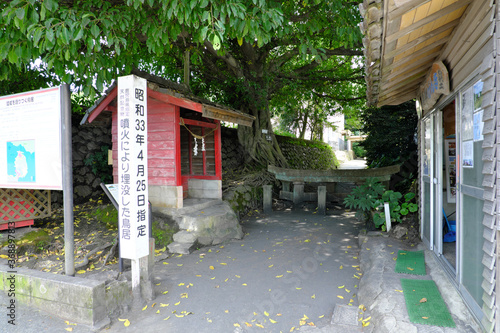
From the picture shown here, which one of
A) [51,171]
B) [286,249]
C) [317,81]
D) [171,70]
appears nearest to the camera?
[51,171]

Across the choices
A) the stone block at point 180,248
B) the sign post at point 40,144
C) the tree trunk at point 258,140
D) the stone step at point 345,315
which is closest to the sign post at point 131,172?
the sign post at point 40,144

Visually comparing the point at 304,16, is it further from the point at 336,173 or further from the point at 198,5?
the point at 336,173

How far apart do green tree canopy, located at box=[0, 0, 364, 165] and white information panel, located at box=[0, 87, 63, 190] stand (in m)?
0.81

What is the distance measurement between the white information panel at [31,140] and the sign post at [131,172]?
77 cm

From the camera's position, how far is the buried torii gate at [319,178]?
→ 8.77 m

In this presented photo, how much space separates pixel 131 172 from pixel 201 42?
7.07 ft

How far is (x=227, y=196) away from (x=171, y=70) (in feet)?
18.9

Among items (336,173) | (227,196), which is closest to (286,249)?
(227,196)

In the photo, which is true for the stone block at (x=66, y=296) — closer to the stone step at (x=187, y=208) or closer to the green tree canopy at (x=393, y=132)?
the stone step at (x=187, y=208)

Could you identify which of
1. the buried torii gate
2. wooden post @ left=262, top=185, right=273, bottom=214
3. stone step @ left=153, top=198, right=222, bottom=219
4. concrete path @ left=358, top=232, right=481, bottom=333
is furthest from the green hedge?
concrete path @ left=358, top=232, right=481, bottom=333

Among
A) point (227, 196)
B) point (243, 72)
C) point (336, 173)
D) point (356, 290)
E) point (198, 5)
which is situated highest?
point (243, 72)

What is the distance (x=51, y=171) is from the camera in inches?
Result: 151

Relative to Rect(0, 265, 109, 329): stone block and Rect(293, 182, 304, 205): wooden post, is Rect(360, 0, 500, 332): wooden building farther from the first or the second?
Rect(293, 182, 304, 205): wooden post

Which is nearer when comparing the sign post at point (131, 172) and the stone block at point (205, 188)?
the sign post at point (131, 172)
